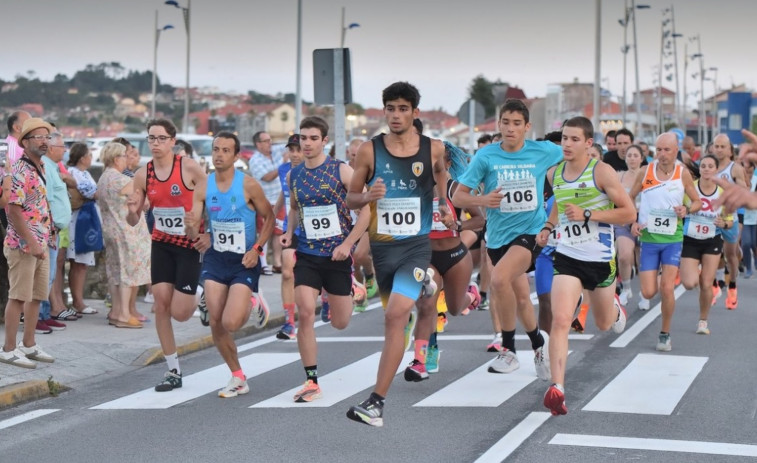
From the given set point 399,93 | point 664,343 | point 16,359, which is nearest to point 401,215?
point 399,93

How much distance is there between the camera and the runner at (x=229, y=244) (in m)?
8.72

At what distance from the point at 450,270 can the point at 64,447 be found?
3674 millimetres

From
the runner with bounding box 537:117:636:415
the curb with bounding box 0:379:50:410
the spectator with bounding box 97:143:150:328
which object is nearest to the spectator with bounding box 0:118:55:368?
the curb with bounding box 0:379:50:410

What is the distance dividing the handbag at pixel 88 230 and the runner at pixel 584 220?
587 centimetres

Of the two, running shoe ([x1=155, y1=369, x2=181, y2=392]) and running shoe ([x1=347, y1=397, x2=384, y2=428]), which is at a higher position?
running shoe ([x1=347, y1=397, x2=384, y2=428])

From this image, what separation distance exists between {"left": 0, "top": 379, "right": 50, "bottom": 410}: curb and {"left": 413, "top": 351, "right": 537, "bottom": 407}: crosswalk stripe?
2.97 meters

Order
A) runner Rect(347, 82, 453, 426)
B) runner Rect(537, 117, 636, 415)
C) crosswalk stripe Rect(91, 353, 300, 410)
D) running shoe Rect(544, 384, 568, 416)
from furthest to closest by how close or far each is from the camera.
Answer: crosswalk stripe Rect(91, 353, 300, 410) < runner Rect(537, 117, 636, 415) < runner Rect(347, 82, 453, 426) < running shoe Rect(544, 384, 568, 416)

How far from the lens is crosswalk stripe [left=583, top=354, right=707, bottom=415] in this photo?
325 inches

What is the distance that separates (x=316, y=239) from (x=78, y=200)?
488 centimetres

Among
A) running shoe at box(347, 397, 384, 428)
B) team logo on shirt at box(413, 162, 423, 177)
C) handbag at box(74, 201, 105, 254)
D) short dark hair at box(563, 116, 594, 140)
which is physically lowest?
running shoe at box(347, 397, 384, 428)

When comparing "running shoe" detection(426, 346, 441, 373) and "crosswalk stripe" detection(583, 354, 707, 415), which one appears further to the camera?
"running shoe" detection(426, 346, 441, 373)

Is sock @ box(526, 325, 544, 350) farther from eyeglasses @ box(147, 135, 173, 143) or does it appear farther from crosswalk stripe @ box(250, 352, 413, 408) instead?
eyeglasses @ box(147, 135, 173, 143)

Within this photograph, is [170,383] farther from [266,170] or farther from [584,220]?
[266,170]

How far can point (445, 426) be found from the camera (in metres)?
7.60
